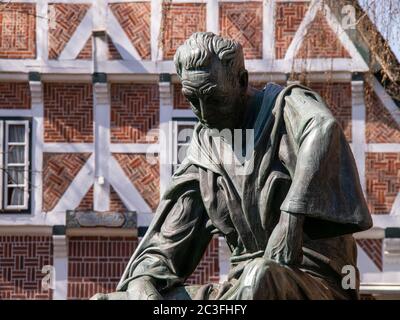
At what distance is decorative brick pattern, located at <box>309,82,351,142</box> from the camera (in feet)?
72.6

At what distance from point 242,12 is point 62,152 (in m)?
2.70

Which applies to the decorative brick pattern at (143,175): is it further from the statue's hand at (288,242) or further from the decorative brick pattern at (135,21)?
the statue's hand at (288,242)

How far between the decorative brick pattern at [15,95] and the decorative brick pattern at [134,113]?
1.03 metres

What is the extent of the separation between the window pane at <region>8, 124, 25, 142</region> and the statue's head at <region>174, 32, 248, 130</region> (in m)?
14.9

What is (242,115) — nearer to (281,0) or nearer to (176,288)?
(176,288)

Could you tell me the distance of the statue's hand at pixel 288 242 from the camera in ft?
23.5

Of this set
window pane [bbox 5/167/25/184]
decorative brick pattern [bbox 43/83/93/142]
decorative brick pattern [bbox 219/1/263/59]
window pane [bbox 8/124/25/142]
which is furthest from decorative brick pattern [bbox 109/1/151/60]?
window pane [bbox 5/167/25/184]

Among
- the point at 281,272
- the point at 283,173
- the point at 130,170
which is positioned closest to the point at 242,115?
the point at 283,173

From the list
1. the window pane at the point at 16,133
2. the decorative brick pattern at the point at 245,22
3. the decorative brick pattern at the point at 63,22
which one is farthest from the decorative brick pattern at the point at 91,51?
the decorative brick pattern at the point at 245,22

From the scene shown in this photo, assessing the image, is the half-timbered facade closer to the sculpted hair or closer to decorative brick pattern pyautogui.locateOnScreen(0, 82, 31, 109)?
decorative brick pattern pyautogui.locateOnScreen(0, 82, 31, 109)

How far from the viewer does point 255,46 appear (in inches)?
870

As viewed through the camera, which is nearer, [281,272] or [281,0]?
[281,272]

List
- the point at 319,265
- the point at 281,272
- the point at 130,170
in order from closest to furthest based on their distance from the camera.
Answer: the point at 281,272 < the point at 319,265 < the point at 130,170

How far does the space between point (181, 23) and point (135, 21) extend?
547 mm
